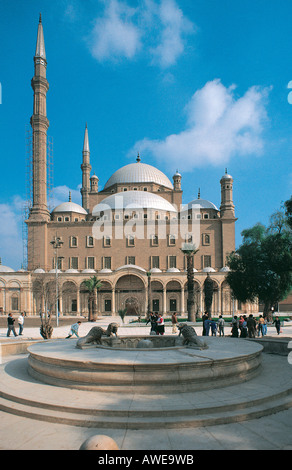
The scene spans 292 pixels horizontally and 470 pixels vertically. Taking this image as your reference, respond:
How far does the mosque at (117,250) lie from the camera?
3694 cm

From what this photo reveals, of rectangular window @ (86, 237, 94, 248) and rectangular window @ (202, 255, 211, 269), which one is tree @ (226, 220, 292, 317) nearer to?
rectangular window @ (202, 255, 211, 269)

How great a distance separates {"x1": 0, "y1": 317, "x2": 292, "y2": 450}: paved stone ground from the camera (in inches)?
156

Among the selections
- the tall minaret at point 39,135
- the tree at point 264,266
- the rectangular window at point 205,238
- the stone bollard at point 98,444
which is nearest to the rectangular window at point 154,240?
the rectangular window at point 205,238

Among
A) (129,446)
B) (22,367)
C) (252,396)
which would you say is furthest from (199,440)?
(22,367)

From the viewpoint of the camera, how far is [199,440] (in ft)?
13.5

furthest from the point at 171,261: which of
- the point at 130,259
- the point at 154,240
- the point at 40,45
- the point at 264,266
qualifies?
the point at 40,45

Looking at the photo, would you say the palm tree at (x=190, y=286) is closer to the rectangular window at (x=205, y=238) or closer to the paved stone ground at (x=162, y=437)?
the rectangular window at (x=205, y=238)

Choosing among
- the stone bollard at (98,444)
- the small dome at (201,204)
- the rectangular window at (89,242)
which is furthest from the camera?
the small dome at (201,204)

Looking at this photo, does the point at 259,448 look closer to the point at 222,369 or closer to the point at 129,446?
the point at 129,446

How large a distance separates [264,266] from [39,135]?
30722 mm

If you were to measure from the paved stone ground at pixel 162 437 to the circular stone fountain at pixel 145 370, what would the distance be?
1122 millimetres

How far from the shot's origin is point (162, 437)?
418 centimetres
